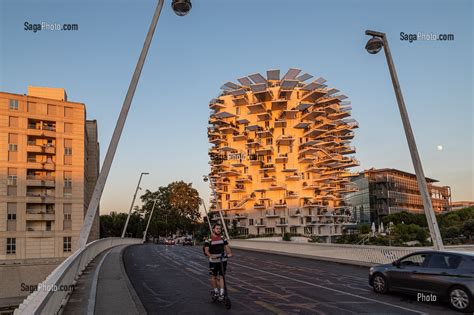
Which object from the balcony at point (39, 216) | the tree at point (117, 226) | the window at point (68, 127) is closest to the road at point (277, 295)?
the balcony at point (39, 216)

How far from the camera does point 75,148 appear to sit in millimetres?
70312

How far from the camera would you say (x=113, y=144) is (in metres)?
16.4

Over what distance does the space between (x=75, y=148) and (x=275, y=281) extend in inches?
2350

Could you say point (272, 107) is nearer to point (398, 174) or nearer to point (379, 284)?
point (398, 174)

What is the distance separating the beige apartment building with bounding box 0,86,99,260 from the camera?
64.0 metres

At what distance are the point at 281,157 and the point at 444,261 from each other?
7820 centimetres

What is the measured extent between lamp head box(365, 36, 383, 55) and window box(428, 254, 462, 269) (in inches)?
353

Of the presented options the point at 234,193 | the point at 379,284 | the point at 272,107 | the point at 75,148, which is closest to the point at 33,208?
the point at 75,148

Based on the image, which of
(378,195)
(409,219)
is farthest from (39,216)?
(378,195)

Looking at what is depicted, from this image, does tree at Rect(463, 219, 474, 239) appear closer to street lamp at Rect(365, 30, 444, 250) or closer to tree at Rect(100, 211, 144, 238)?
street lamp at Rect(365, 30, 444, 250)

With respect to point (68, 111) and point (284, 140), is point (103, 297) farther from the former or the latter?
point (284, 140)

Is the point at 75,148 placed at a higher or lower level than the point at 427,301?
higher

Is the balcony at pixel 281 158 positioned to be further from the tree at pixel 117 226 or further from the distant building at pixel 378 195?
the tree at pixel 117 226

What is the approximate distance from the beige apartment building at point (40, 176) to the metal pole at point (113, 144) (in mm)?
54476
